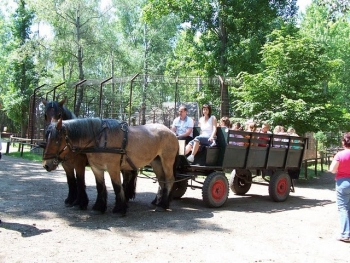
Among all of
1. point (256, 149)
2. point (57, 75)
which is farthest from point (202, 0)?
point (57, 75)

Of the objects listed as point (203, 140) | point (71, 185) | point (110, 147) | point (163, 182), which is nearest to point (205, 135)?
point (203, 140)

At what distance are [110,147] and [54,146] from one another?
100 cm

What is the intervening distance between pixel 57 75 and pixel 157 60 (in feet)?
41.3

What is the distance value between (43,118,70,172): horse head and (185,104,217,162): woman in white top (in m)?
2.83

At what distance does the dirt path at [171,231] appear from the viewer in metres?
4.92

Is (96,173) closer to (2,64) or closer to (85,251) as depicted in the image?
(85,251)

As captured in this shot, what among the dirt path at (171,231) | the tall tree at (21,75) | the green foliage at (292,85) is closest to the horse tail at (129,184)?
the dirt path at (171,231)

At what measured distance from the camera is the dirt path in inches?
194

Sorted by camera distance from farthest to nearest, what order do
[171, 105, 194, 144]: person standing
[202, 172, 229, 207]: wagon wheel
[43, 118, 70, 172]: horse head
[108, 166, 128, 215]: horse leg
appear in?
[171, 105, 194, 144]: person standing, [202, 172, 229, 207]: wagon wheel, [108, 166, 128, 215]: horse leg, [43, 118, 70, 172]: horse head

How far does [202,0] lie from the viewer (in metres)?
20.6

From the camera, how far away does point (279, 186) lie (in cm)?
931

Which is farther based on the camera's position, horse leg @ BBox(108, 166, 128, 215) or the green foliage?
the green foliage

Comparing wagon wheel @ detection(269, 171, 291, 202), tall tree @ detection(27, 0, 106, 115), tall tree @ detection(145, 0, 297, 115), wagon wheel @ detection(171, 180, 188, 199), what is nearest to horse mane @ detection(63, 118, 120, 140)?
wagon wheel @ detection(171, 180, 188, 199)

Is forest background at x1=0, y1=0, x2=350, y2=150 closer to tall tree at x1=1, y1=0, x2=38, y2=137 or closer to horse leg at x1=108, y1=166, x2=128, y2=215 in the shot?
tall tree at x1=1, y1=0, x2=38, y2=137
